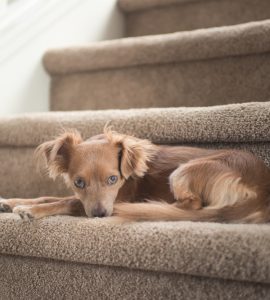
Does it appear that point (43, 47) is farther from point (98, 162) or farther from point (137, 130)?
point (98, 162)

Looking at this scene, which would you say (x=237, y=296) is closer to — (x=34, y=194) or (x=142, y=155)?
(x=142, y=155)

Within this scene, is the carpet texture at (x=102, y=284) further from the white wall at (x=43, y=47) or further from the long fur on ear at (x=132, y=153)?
the white wall at (x=43, y=47)

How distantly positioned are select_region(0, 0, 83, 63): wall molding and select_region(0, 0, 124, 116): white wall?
0.08 feet

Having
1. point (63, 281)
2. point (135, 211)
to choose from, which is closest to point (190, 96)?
point (135, 211)

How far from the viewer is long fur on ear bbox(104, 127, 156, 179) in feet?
4.89

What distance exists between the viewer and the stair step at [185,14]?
2.36 metres

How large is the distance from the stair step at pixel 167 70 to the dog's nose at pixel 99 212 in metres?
0.79

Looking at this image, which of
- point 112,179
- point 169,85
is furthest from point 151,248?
point 169,85

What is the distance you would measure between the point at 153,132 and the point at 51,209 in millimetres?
460

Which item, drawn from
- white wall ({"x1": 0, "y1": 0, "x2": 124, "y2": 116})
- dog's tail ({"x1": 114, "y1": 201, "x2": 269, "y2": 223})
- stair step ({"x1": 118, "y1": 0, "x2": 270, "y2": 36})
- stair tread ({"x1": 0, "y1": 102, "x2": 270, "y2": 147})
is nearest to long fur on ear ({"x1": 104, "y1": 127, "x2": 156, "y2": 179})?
stair tread ({"x1": 0, "y1": 102, "x2": 270, "y2": 147})

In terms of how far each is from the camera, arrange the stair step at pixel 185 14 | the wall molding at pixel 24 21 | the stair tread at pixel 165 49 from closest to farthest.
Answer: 1. the stair tread at pixel 165 49
2. the wall molding at pixel 24 21
3. the stair step at pixel 185 14

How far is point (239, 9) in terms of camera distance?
7.79 ft

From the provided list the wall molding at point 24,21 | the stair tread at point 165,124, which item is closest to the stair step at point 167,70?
the wall molding at point 24,21

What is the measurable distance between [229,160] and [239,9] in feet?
4.25
